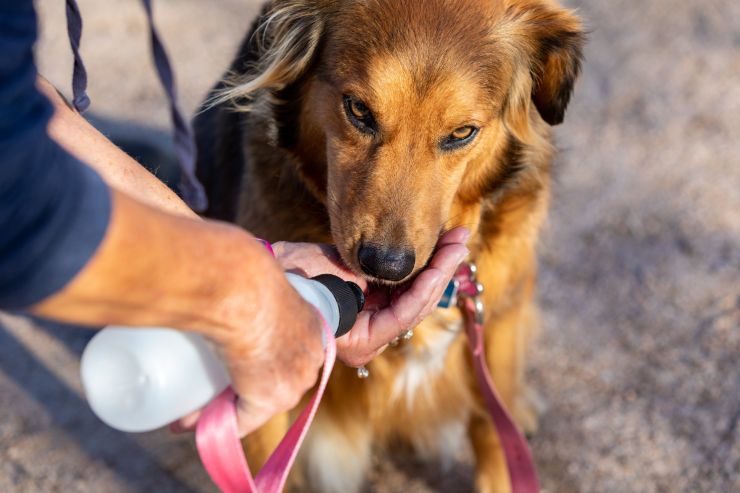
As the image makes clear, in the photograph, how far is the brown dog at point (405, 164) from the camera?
1.99m

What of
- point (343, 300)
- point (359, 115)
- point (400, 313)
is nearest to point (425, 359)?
point (400, 313)

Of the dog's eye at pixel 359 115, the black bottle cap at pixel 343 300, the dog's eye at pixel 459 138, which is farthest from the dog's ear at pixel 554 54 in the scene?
the black bottle cap at pixel 343 300

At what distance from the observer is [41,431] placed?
2.93m

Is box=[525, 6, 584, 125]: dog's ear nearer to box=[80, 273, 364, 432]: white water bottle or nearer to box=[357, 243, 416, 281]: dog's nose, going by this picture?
box=[357, 243, 416, 281]: dog's nose

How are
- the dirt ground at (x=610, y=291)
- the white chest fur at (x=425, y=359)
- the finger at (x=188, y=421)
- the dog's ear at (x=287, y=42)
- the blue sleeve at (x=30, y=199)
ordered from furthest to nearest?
the dirt ground at (x=610, y=291)
the white chest fur at (x=425, y=359)
the dog's ear at (x=287, y=42)
the finger at (x=188, y=421)
the blue sleeve at (x=30, y=199)

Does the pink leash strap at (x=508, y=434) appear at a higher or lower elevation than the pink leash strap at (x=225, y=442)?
lower

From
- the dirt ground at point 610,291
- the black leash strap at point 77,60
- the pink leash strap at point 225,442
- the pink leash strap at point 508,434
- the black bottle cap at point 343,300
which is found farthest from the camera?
the dirt ground at point 610,291

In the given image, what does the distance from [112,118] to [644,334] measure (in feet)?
9.73

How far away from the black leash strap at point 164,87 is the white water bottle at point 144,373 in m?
0.83

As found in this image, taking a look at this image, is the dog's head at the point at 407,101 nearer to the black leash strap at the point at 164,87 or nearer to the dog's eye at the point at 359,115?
the dog's eye at the point at 359,115

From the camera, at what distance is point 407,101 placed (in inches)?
77.7

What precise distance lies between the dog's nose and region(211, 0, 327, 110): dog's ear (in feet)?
2.00

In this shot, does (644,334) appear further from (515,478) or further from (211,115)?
(211,115)

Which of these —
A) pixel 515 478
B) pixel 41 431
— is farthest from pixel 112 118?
pixel 515 478
